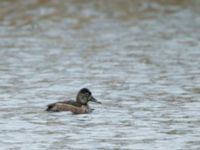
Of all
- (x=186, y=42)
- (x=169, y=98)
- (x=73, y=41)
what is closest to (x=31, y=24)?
(x=73, y=41)

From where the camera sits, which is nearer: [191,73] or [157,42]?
[191,73]

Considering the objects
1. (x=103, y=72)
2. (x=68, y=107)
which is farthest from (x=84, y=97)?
(x=103, y=72)

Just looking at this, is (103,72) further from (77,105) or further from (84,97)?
(77,105)

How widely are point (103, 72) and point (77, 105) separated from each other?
4903 mm

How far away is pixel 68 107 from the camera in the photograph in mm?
15859

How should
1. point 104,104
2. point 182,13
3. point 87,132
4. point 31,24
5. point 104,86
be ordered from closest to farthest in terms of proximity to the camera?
point 87,132, point 104,104, point 104,86, point 31,24, point 182,13

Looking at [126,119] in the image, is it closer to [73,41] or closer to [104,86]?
[104,86]

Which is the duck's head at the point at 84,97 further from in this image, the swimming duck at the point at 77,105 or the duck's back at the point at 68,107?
the duck's back at the point at 68,107

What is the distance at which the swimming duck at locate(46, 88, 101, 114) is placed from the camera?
15781mm

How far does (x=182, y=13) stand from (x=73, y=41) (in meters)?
6.62

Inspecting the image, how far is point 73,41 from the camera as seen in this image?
86.5 feet

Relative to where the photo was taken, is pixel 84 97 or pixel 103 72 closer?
pixel 84 97

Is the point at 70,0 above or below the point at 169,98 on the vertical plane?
above

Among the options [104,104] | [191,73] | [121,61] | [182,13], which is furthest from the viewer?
[182,13]
